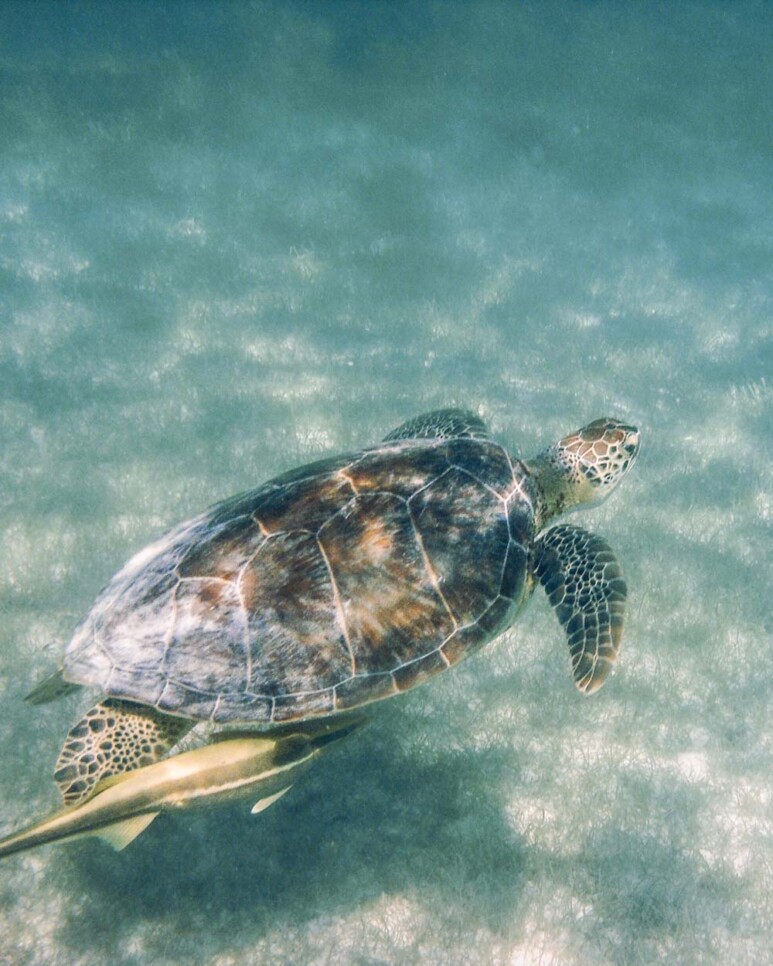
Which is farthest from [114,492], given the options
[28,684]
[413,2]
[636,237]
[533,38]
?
[413,2]

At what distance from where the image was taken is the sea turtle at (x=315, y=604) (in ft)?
10.5

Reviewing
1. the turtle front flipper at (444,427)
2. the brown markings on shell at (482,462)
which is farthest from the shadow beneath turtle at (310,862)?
the turtle front flipper at (444,427)

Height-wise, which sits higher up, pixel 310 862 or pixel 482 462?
pixel 482 462

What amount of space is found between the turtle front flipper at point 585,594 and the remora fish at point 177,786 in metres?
1.84

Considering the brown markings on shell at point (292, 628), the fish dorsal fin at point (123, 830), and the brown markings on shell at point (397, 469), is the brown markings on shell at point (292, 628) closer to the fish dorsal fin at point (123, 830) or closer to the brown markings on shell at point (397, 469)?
the brown markings on shell at point (397, 469)

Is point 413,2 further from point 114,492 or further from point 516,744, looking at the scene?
point 516,744

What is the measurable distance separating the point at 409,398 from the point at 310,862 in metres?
5.44

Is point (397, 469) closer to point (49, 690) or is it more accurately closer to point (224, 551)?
point (224, 551)

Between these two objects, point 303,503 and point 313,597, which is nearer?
point 313,597

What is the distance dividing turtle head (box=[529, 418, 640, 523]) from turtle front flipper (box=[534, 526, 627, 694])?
33 centimetres

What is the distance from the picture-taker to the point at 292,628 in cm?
323

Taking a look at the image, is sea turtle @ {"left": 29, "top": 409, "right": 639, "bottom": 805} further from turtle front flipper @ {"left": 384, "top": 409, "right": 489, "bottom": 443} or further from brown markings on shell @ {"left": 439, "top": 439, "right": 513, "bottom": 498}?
turtle front flipper @ {"left": 384, "top": 409, "right": 489, "bottom": 443}

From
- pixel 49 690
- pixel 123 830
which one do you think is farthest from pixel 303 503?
pixel 49 690

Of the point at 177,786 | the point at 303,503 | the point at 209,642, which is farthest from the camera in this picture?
the point at 303,503
